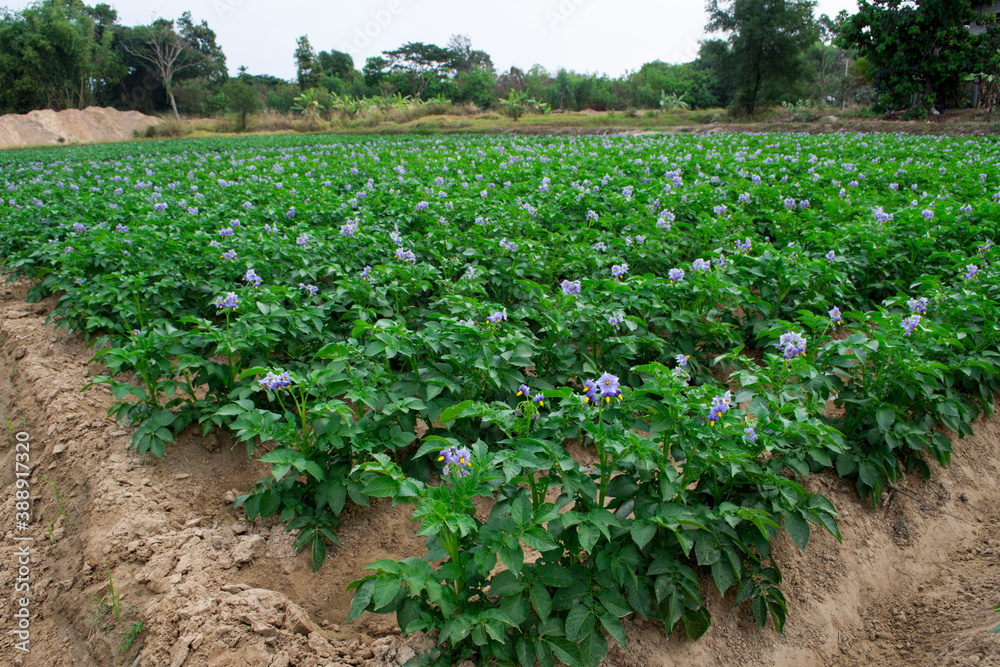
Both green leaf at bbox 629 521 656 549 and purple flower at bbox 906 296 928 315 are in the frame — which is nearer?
green leaf at bbox 629 521 656 549

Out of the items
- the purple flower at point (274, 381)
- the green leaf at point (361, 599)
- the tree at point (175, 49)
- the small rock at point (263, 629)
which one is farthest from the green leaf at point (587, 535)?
the tree at point (175, 49)

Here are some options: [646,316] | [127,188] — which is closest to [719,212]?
[646,316]

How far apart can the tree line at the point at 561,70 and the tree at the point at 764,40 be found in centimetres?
5

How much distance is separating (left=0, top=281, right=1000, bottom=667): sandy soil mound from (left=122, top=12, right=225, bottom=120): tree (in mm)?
51343

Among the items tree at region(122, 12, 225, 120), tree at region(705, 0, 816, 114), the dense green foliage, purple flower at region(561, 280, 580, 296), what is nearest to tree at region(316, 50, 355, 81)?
tree at region(122, 12, 225, 120)

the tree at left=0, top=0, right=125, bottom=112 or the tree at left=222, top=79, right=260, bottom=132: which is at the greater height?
the tree at left=0, top=0, right=125, bottom=112

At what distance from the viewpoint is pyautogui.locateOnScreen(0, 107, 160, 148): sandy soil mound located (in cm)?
3925

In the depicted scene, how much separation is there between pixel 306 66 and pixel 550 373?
67.9 meters

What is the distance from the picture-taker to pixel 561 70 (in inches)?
2399

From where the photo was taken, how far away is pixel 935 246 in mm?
5098

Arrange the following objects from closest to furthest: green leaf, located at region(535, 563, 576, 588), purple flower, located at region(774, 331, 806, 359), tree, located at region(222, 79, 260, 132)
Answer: green leaf, located at region(535, 563, 576, 588) < purple flower, located at region(774, 331, 806, 359) < tree, located at region(222, 79, 260, 132)

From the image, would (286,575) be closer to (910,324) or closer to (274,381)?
(274,381)

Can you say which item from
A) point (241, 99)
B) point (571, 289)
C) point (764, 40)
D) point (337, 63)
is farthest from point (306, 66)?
point (571, 289)

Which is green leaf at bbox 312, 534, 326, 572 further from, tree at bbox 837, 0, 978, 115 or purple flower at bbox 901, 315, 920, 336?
tree at bbox 837, 0, 978, 115
